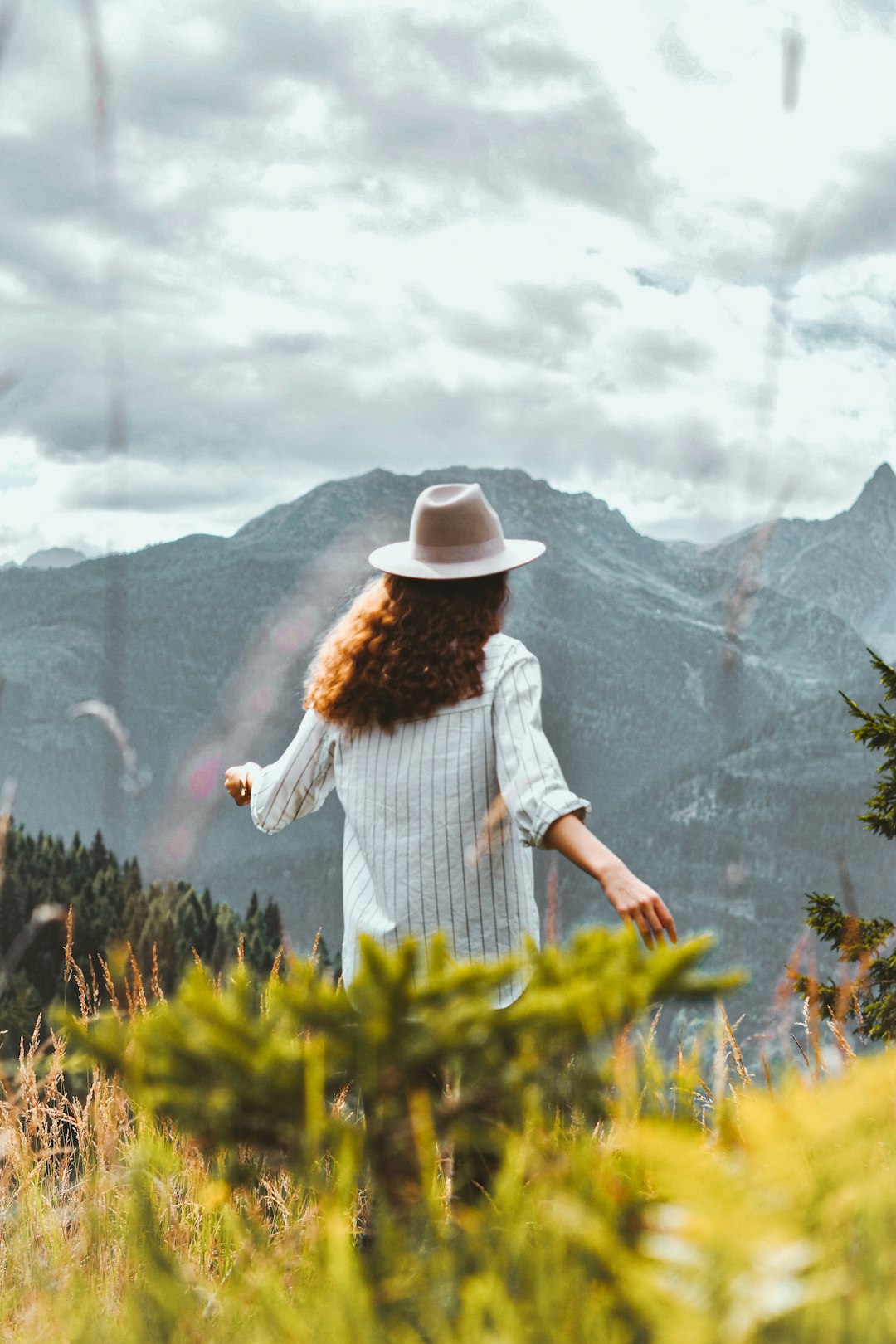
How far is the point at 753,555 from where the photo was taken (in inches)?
77.5

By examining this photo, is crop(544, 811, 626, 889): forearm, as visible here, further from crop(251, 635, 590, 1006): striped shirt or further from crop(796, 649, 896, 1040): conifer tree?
crop(796, 649, 896, 1040): conifer tree

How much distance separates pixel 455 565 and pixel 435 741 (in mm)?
407

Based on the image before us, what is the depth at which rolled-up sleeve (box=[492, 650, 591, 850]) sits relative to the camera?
1.73 meters

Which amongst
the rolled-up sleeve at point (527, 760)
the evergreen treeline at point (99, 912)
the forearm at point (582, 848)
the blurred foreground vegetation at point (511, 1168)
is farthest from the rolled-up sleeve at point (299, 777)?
the evergreen treeline at point (99, 912)

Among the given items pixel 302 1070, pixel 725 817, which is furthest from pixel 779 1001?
pixel 725 817

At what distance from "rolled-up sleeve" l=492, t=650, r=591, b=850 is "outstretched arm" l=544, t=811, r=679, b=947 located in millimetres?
113

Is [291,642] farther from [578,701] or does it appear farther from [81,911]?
[81,911]

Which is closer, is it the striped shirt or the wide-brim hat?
the striped shirt

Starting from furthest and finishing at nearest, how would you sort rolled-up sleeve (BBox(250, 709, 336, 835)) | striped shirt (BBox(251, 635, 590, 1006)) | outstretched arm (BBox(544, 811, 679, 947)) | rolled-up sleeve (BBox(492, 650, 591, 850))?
rolled-up sleeve (BBox(250, 709, 336, 835))
striped shirt (BBox(251, 635, 590, 1006))
rolled-up sleeve (BBox(492, 650, 591, 850))
outstretched arm (BBox(544, 811, 679, 947))

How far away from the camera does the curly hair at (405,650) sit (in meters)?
2.10

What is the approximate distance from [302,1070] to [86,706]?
141cm

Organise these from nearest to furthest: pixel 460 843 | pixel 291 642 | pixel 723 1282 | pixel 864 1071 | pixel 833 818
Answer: pixel 723 1282, pixel 864 1071, pixel 460 843, pixel 833 818, pixel 291 642

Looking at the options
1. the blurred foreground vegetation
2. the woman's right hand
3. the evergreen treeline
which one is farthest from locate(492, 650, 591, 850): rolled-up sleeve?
the evergreen treeline

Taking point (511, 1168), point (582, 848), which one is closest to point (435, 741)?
point (582, 848)
